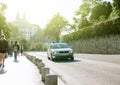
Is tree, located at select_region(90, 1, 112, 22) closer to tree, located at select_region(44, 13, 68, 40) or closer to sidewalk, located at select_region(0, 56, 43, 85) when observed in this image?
tree, located at select_region(44, 13, 68, 40)

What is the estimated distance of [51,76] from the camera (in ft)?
26.3

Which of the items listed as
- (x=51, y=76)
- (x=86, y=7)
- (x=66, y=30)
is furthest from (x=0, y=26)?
(x=51, y=76)

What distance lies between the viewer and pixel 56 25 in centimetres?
11225

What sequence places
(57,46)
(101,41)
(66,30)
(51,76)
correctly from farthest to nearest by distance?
1. (66,30)
2. (101,41)
3. (57,46)
4. (51,76)

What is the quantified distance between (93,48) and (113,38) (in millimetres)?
8684

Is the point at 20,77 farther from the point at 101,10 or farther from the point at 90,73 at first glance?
the point at 101,10

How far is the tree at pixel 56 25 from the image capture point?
111688 mm

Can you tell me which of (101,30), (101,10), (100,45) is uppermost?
(101,10)

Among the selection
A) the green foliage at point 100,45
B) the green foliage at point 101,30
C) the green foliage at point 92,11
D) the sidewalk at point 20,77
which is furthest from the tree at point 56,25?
the sidewalk at point 20,77

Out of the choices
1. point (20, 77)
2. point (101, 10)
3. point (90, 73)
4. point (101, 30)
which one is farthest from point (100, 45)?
point (20, 77)

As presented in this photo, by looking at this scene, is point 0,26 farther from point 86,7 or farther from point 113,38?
point 113,38

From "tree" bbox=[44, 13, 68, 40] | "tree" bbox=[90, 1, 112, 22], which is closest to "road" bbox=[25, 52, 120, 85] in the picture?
"tree" bbox=[90, 1, 112, 22]

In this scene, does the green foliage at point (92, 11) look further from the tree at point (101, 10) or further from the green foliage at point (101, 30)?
the green foliage at point (101, 30)

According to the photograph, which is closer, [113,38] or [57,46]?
[57,46]
